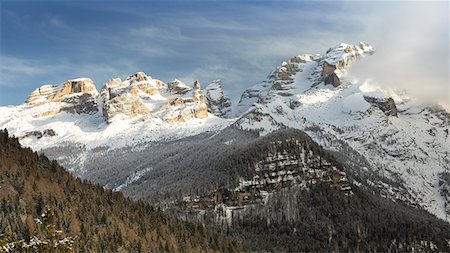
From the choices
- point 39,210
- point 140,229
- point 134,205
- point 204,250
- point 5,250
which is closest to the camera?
point 5,250

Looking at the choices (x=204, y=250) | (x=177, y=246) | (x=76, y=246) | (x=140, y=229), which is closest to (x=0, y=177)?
(x=76, y=246)

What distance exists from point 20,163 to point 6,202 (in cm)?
3087

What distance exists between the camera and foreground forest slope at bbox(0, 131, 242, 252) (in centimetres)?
11525

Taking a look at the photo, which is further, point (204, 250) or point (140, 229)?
point (204, 250)

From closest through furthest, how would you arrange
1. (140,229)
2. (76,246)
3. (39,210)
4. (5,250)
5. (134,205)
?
(5,250)
(76,246)
(39,210)
(140,229)
(134,205)

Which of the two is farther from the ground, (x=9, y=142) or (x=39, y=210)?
(x=9, y=142)

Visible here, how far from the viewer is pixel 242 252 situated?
177500mm

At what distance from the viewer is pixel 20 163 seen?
145 m

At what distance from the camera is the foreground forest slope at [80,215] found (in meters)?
115

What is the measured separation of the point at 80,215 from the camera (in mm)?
133625

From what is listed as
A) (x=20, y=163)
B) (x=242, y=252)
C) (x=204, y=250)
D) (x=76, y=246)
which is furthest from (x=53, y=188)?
(x=242, y=252)

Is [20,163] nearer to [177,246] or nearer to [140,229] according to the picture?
[140,229]

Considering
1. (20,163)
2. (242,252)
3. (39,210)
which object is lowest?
(242,252)

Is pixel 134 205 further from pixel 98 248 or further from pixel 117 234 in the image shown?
pixel 98 248
